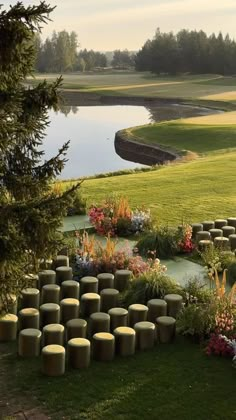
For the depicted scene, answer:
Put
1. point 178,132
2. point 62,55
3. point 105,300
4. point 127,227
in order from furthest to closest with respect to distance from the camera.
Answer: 1. point 62,55
2. point 178,132
3. point 127,227
4. point 105,300

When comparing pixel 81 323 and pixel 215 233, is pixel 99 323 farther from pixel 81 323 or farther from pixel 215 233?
pixel 215 233

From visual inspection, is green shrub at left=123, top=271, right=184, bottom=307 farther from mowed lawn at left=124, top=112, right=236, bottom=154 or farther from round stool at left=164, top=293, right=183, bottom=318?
mowed lawn at left=124, top=112, right=236, bottom=154

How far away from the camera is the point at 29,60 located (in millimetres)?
5359

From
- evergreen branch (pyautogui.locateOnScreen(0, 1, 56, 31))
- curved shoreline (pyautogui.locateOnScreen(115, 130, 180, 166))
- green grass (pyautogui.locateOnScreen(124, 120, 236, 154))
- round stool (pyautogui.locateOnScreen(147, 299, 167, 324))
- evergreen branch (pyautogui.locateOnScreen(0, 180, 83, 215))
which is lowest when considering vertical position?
curved shoreline (pyautogui.locateOnScreen(115, 130, 180, 166))

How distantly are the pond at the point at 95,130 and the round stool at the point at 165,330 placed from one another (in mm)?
11520

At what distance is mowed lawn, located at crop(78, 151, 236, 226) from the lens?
561 inches

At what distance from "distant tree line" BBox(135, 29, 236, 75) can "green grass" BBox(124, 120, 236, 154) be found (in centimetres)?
7758

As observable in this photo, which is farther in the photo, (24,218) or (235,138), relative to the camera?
(235,138)

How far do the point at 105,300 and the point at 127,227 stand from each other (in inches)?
160

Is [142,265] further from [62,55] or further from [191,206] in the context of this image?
[62,55]

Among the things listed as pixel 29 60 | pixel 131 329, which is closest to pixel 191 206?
pixel 131 329

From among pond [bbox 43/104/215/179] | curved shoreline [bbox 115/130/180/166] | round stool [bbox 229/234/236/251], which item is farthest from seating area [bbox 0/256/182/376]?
curved shoreline [bbox 115/130/180/166]

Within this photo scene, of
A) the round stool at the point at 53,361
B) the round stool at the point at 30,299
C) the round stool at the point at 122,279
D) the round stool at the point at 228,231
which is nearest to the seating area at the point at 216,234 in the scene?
the round stool at the point at 228,231

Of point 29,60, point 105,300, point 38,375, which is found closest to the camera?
point 29,60
